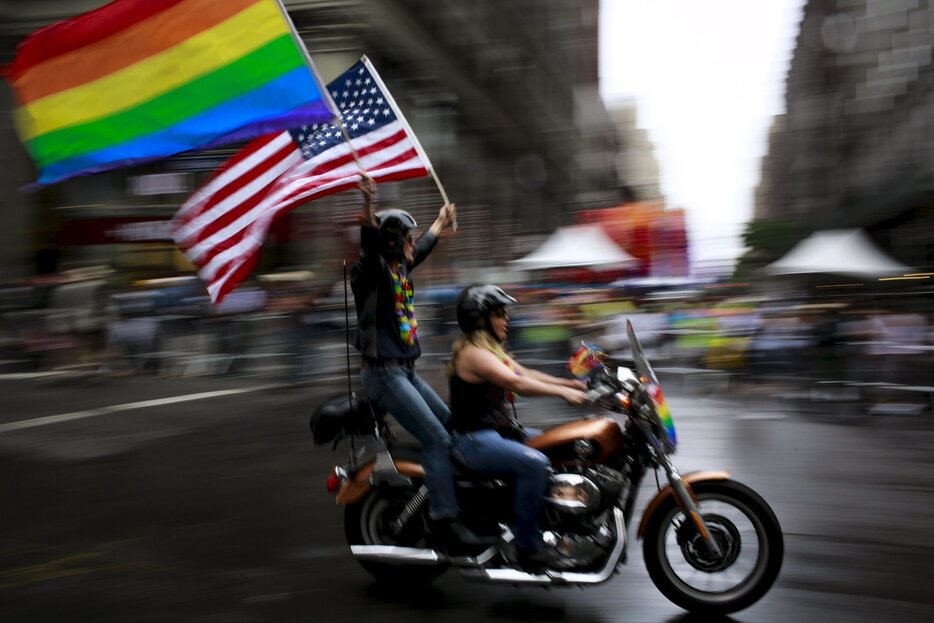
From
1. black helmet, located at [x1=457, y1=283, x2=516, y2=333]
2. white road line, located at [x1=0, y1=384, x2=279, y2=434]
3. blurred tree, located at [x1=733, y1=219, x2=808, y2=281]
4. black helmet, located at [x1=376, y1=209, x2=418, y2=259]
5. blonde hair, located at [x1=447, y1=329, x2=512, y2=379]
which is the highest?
black helmet, located at [x1=376, y1=209, x2=418, y2=259]

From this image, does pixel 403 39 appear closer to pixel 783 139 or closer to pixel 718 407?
pixel 718 407

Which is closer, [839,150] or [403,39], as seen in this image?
[403,39]

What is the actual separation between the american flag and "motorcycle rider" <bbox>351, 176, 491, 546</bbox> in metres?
0.52

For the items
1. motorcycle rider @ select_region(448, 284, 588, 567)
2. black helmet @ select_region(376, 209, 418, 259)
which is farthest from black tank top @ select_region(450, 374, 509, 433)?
black helmet @ select_region(376, 209, 418, 259)

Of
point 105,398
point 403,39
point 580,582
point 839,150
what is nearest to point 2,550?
point 580,582

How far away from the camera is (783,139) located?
139750mm

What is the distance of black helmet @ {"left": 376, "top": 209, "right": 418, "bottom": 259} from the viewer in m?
5.21

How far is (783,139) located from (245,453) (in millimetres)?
139766

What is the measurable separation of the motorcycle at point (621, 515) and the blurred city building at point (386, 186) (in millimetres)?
14273

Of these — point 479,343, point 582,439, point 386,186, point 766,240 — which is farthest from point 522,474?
point 766,240

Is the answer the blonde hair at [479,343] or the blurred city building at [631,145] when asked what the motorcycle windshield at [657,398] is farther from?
the blurred city building at [631,145]

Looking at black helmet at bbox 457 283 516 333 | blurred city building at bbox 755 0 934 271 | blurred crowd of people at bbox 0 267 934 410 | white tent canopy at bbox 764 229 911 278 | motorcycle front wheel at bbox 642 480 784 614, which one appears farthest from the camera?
blurred city building at bbox 755 0 934 271

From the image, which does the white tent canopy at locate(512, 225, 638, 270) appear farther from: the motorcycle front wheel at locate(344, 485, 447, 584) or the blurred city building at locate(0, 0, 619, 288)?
the motorcycle front wheel at locate(344, 485, 447, 584)

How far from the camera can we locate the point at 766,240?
7888 cm
